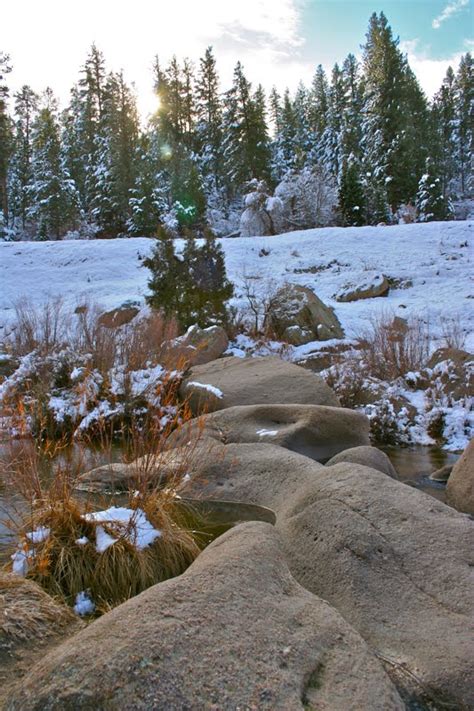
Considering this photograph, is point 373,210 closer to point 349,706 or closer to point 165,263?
point 165,263

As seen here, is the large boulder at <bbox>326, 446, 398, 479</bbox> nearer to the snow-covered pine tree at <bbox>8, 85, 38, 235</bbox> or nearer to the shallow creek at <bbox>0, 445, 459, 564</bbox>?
the shallow creek at <bbox>0, 445, 459, 564</bbox>

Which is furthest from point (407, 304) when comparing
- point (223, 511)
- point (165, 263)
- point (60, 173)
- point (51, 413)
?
point (60, 173)

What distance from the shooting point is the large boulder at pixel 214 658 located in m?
2.16

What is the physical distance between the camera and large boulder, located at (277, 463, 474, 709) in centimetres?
293

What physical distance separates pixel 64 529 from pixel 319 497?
1875 millimetres

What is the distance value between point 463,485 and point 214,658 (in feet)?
14.5

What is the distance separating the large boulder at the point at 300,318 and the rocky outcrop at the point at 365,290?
398 centimetres

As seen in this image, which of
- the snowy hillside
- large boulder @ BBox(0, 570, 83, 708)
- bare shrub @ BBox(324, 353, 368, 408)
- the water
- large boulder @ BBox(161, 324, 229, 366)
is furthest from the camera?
the snowy hillside

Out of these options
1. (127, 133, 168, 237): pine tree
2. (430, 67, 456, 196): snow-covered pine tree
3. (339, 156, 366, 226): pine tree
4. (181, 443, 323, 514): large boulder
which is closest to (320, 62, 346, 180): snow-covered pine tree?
(430, 67, 456, 196): snow-covered pine tree

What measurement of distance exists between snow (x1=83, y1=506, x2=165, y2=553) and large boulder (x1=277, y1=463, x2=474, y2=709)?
0.99 m

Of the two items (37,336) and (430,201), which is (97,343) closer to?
(37,336)

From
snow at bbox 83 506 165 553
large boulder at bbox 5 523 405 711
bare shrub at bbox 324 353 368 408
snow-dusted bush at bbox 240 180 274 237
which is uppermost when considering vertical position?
snow-dusted bush at bbox 240 180 274 237

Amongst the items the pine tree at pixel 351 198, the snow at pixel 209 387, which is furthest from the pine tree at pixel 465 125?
the snow at pixel 209 387

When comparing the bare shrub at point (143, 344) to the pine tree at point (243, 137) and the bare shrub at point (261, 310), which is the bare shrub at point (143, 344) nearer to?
the bare shrub at point (261, 310)
